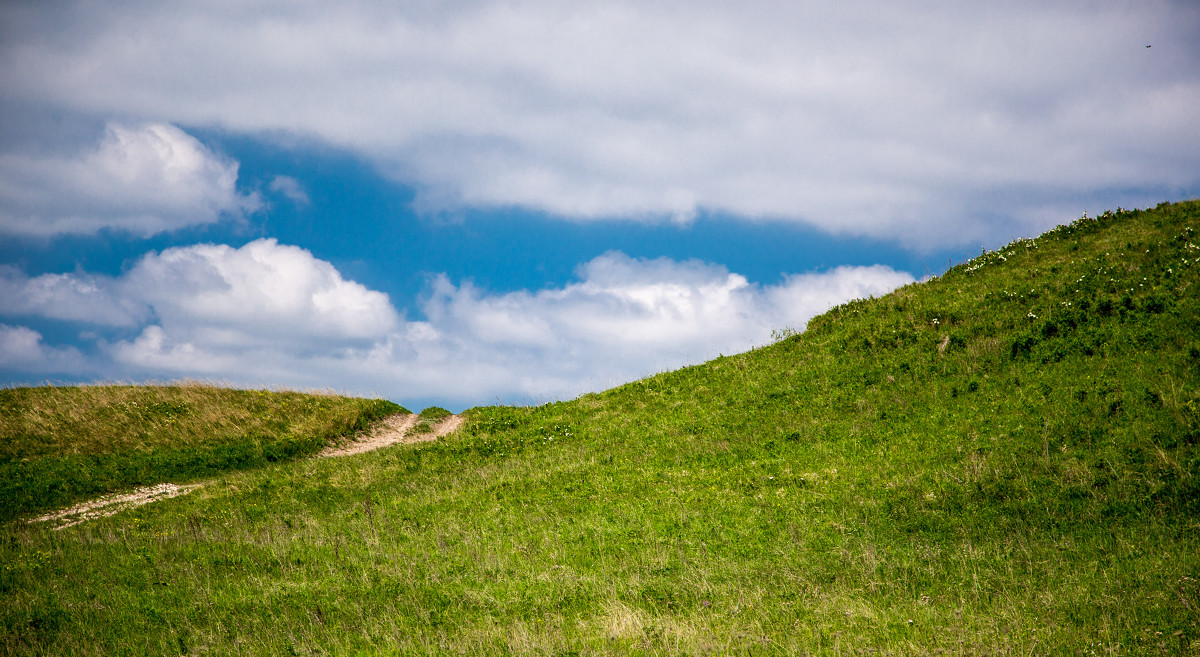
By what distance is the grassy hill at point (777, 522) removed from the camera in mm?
11195

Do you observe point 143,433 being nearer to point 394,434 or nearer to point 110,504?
point 110,504

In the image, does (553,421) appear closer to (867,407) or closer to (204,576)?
(867,407)

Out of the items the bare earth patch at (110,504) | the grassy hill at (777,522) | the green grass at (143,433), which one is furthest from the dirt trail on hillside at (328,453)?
the grassy hill at (777,522)

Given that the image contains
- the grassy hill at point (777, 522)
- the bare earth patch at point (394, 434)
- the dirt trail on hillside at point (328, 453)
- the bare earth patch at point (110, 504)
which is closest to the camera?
the grassy hill at point (777, 522)

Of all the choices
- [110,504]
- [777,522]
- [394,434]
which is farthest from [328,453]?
[777,522]

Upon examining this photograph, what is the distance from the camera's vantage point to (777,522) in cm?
1645

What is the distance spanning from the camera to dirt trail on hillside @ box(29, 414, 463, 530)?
894 inches

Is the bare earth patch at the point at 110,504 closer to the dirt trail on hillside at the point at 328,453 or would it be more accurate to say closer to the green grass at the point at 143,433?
the dirt trail on hillside at the point at 328,453

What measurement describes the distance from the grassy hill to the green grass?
11.2 ft

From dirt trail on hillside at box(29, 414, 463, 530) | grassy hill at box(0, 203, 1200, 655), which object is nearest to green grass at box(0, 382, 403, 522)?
dirt trail on hillside at box(29, 414, 463, 530)

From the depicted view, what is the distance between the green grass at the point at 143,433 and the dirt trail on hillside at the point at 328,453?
81cm

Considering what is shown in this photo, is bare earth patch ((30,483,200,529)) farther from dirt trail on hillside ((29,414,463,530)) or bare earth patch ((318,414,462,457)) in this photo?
bare earth patch ((318,414,462,457))

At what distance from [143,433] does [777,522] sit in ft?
100

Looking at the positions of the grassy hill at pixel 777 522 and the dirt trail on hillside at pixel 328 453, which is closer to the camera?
the grassy hill at pixel 777 522
